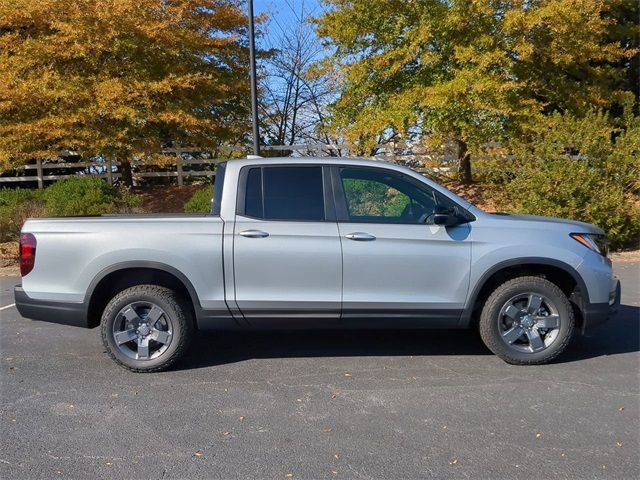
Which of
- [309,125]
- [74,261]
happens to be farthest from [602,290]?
[309,125]

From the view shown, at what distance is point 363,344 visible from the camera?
5406 millimetres

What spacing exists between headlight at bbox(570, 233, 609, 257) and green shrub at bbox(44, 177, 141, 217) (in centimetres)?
973

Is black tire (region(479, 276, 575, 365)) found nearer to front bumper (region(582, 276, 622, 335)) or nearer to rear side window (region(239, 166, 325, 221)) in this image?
front bumper (region(582, 276, 622, 335))

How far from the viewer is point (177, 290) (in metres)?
4.75

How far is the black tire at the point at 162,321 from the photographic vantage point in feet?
15.0

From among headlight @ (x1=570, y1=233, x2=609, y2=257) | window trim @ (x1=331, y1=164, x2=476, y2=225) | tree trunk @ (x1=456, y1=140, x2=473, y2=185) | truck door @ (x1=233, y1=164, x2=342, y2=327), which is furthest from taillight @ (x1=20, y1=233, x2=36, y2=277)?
tree trunk @ (x1=456, y1=140, x2=473, y2=185)

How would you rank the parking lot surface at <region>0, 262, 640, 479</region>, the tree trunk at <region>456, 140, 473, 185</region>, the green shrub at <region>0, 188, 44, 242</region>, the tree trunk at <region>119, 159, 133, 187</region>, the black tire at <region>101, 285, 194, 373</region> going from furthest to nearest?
1. the tree trunk at <region>119, 159, 133, 187</region>
2. the tree trunk at <region>456, 140, 473, 185</region>
3. the green shrub at <region>0, 188, 44, 242</region>
4. the black tire at <region>101, 285, 194, 373</region>
5. the parking lot surface at <region>0, 262, 640, 479</region>

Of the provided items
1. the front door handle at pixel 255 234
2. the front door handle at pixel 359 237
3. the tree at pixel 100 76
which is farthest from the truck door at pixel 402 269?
the tree at pixel 100 76

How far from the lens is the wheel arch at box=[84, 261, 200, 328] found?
179 inches

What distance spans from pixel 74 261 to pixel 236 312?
54.8 inches

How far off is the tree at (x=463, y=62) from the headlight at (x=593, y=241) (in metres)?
7.98

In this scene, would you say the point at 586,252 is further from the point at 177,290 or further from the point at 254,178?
the point at 177,290

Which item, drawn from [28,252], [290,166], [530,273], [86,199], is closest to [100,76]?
[86,199]

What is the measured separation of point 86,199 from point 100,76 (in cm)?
321
